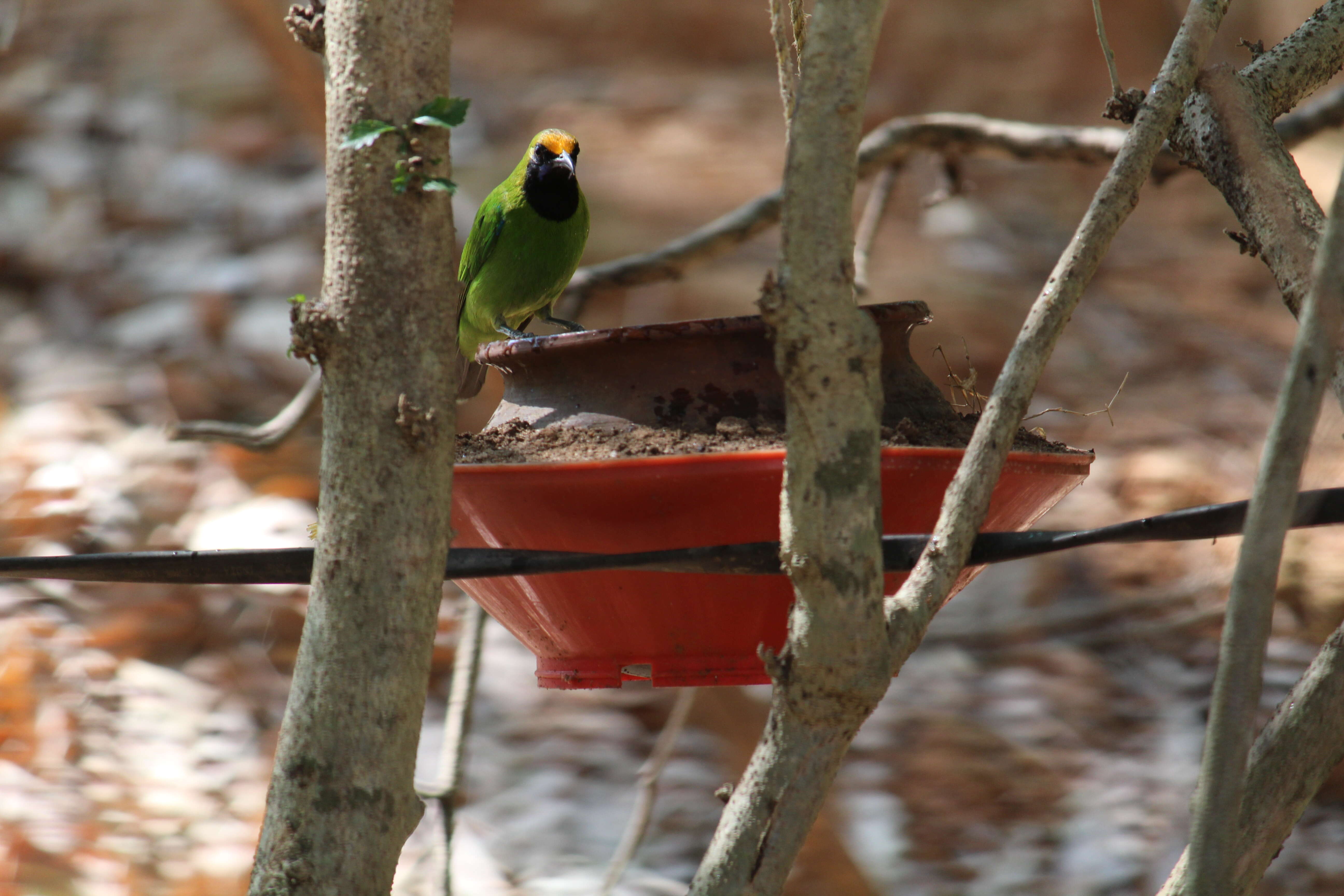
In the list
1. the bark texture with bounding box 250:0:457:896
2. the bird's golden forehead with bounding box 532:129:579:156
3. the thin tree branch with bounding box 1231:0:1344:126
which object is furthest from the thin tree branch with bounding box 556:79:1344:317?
the bark texture with bounding box 250:0:457:896

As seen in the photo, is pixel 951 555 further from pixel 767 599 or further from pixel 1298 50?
pixel 1298 50

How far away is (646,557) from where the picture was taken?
0.76m

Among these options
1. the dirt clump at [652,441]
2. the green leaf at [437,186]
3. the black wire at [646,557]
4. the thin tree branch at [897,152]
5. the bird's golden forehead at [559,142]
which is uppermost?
the thin tree branch at [897,152]

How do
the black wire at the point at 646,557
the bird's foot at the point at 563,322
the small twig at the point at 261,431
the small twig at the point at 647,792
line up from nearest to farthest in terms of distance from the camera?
the black wire at the point at 646,557
the bird's foot at the point at 563,322
the small twig at the point at 261,431
the small twig at the point at 647,792

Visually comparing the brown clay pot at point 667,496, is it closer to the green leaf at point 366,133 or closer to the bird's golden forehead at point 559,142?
the green leaf at point 366,133

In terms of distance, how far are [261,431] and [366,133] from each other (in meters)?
1.11

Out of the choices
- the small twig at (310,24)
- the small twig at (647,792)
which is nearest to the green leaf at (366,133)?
the small twig at (310,24)

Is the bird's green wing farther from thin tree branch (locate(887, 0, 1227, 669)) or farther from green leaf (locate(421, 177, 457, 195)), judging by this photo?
thin tree branch (locate(887, 0, 1227, 669))

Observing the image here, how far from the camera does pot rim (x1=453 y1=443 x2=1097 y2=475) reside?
795mm

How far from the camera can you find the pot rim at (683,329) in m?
0.90

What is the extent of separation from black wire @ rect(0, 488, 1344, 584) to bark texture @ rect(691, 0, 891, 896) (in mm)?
98

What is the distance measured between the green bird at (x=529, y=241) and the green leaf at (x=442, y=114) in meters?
0.85

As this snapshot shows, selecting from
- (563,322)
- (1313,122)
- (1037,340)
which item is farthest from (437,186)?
(1313,122)

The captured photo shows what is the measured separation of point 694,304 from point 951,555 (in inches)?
132
